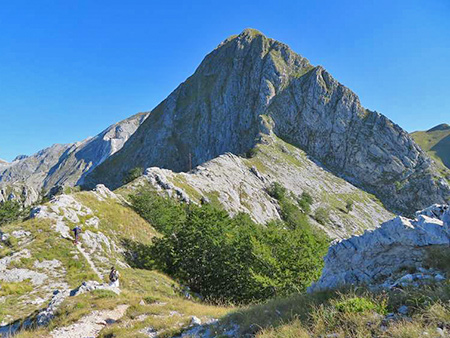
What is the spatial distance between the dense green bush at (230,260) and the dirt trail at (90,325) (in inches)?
467

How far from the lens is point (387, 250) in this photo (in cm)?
1130

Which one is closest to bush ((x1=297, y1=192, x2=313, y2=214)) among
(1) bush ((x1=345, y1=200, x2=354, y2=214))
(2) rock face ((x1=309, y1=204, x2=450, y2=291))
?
(1) bush ((x1=345, y1=200, x2=354, y2=214))

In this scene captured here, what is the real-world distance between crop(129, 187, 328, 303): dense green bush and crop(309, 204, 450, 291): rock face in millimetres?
11009

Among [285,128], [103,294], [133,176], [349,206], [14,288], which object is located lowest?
[349,206]

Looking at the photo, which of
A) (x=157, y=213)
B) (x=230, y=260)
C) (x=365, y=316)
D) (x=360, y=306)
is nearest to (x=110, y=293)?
(x=230, y=260)

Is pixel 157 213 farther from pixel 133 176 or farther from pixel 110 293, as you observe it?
pixel 133 176

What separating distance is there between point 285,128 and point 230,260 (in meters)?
130

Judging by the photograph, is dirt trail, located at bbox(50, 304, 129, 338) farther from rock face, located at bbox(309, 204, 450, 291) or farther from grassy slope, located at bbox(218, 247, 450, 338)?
rock face, located at bbox(309, 204, 450, 291)

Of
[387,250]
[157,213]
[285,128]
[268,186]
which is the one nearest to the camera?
[387,250]

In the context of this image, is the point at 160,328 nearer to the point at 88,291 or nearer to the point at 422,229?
the point at 88,291

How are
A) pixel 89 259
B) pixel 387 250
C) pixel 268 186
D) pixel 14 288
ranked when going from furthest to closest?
pixel 268 186 < pixel 89 259 < pixel 14 288 < pixel 387 250

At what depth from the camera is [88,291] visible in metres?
16.2

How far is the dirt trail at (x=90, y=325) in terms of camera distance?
11656 mm

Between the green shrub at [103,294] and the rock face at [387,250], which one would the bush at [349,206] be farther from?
the green shrub at [103,294]
